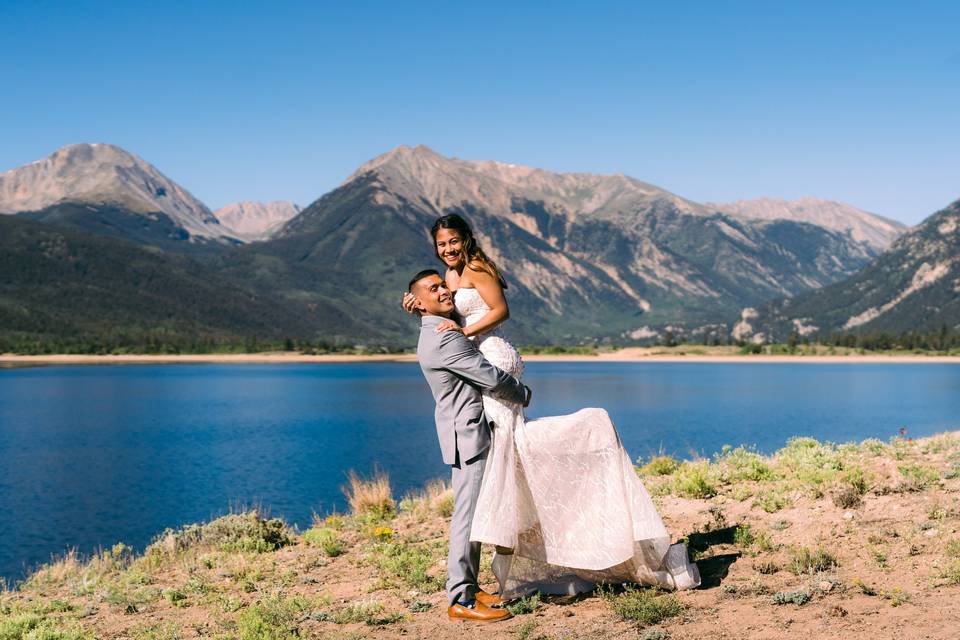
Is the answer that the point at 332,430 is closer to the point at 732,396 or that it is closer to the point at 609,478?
the point at 732,396

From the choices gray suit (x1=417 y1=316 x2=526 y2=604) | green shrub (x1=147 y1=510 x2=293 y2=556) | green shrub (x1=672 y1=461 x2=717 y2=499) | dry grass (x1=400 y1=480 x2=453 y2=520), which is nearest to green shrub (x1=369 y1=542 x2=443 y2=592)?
gray suit (x1=417 y1=316 x2=526 y2=604)

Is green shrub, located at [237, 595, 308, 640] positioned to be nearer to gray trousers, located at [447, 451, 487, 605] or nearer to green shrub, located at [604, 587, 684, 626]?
gray trousers, located at [447, 451, 487, 605]

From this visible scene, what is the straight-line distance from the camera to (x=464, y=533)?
320 inches

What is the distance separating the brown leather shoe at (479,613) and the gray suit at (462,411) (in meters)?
0.10

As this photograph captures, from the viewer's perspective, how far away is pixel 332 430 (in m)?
63.6

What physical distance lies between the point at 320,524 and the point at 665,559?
378 inches

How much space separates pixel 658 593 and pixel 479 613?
1795mm

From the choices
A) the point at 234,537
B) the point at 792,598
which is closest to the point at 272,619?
the point at 792,598

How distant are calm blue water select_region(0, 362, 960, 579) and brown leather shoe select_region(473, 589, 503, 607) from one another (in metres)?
18.4

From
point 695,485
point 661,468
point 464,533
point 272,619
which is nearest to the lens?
point 464,533

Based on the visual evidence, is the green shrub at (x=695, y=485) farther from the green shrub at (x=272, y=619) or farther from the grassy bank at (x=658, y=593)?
the green shrub at (x=272, y=619)

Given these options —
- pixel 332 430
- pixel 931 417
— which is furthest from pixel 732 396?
pixel 332 430

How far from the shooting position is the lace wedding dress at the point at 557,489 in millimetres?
7902

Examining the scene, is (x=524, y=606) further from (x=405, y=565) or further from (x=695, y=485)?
(x=695, y=485)
